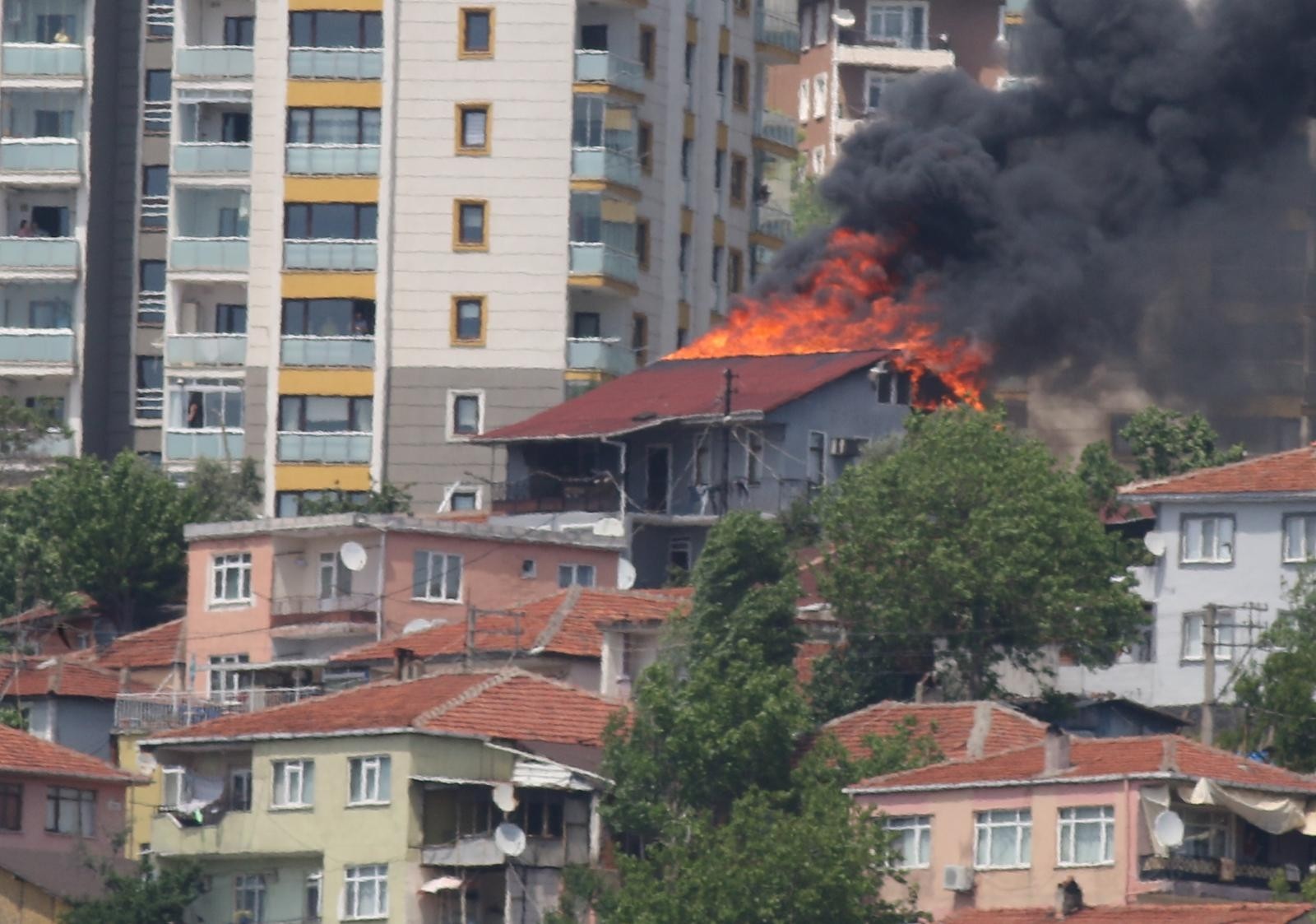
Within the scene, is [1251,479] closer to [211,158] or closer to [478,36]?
[478,36]

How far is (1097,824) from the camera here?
6956cm

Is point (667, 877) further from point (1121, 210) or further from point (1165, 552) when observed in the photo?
point (1121, 210)

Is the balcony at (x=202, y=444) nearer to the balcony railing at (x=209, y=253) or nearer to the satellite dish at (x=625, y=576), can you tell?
the balcony railing at (x=209, y=253)

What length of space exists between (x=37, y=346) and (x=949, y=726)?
51778mm

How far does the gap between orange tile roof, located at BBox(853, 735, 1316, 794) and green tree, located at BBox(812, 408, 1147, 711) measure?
25.2 ft

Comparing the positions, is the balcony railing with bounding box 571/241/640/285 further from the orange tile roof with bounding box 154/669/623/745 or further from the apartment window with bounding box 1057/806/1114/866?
the apartment window with bounding box 1057/806/1114/866

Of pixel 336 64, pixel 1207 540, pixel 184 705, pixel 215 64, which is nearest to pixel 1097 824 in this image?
pixel 1207 540

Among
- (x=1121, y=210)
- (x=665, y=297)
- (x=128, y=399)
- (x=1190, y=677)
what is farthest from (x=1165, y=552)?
(x=128, y=399)

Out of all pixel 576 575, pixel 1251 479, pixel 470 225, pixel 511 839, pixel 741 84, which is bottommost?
pixel 511 839

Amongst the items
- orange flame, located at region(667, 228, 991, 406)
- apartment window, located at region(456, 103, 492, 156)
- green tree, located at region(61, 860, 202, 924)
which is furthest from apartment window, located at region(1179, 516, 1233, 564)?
apartment window, located at region(456, 103, 492, 156)

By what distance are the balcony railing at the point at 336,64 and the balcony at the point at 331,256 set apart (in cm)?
491

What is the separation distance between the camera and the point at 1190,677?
88562 mm

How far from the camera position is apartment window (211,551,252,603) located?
94.0 metres

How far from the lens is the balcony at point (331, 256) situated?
11219cm
